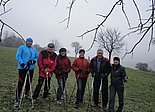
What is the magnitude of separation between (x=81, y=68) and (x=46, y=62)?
47.0 inches

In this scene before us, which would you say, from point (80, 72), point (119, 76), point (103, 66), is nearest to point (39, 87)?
point (80, 72)

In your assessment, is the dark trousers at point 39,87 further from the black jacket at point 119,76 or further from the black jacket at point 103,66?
the black jacket at point 119,76

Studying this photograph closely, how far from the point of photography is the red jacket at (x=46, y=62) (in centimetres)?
630

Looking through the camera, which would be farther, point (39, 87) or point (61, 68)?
point (61, 68)

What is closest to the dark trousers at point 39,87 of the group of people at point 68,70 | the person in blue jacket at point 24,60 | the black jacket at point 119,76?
the group of people at point 68,70

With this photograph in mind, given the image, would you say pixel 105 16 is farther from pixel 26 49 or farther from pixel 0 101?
pixel 0 101

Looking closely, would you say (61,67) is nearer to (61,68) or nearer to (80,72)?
(61,68)

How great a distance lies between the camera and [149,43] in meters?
1.62

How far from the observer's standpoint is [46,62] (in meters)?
6.36

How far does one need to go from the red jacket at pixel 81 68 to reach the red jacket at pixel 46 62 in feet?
2.55

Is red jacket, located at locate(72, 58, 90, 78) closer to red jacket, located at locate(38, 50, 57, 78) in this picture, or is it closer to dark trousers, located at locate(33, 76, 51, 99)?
red jacket, located at locate(38, 50, 57, 78)

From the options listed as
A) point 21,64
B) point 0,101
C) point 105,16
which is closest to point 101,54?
point 21,64

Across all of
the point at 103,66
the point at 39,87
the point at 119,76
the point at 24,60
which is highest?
the point at 24,60

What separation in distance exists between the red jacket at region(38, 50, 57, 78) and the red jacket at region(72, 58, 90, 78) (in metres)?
0.78
